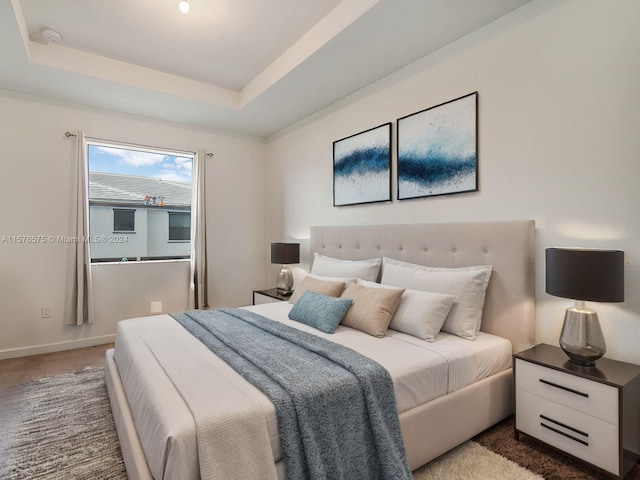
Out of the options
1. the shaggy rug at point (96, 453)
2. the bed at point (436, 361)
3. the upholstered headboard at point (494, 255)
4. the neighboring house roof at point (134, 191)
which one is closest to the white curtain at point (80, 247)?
the neighboring house roof at point (134, 191)

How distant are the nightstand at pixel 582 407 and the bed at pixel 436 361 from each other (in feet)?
0.66

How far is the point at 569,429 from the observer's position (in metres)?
1.69

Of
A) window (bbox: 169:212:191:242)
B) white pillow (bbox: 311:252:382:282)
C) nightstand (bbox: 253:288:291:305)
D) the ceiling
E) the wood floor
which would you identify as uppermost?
the ceiling

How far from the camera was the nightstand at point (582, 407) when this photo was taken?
1.54m

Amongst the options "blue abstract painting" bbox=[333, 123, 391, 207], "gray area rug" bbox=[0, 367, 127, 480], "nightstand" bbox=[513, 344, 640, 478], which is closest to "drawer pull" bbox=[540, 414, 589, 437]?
"nightstand" bbox=[513, 344, 640, 478]

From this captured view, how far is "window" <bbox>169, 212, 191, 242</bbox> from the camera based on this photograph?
14.2ft

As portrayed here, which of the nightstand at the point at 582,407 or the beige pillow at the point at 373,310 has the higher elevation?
the beige pillow at the point at 373,310

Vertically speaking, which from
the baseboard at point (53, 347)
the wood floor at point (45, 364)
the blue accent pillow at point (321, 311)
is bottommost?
the wood floor at point (45, 364)

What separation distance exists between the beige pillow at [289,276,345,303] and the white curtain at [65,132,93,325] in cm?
236

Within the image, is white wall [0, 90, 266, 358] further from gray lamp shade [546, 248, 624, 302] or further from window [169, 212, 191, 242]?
gray lamp shade [546, 248, 624, 302]

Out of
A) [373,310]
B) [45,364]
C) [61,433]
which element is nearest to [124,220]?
[45,364]

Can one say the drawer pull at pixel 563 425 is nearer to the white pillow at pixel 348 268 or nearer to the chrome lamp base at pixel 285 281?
the white pillow at pixel 348 268

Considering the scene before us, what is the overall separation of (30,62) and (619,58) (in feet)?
13.7

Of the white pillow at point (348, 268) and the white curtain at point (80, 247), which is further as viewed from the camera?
the white curtain at point (80, 247)
